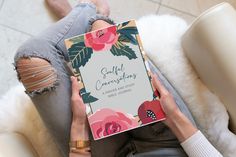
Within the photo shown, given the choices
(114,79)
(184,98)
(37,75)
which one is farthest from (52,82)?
(184,98)

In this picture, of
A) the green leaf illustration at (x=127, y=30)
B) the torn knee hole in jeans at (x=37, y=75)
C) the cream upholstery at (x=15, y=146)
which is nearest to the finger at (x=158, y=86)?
the green leaf illustration at (x=127, y=30)

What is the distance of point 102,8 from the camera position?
1180 millimetres

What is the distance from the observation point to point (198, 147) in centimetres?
87

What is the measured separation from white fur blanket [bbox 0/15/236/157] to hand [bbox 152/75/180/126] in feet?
0.39

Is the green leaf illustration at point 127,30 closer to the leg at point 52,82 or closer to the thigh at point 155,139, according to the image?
the leg at point 52,82

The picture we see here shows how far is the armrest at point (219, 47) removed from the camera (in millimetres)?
883

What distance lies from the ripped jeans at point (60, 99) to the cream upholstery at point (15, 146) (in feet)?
0.24

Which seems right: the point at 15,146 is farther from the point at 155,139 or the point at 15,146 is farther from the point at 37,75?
the point at 155,139

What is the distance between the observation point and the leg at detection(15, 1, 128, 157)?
901 mm

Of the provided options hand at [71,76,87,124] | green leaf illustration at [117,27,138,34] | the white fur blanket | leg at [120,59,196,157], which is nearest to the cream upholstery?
the white fur blanket

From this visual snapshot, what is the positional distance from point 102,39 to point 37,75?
0.18 meters

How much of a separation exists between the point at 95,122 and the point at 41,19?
23.2 inches

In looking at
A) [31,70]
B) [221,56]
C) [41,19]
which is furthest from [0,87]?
[221,56]

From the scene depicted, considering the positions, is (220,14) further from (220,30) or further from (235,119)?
(235,119)
